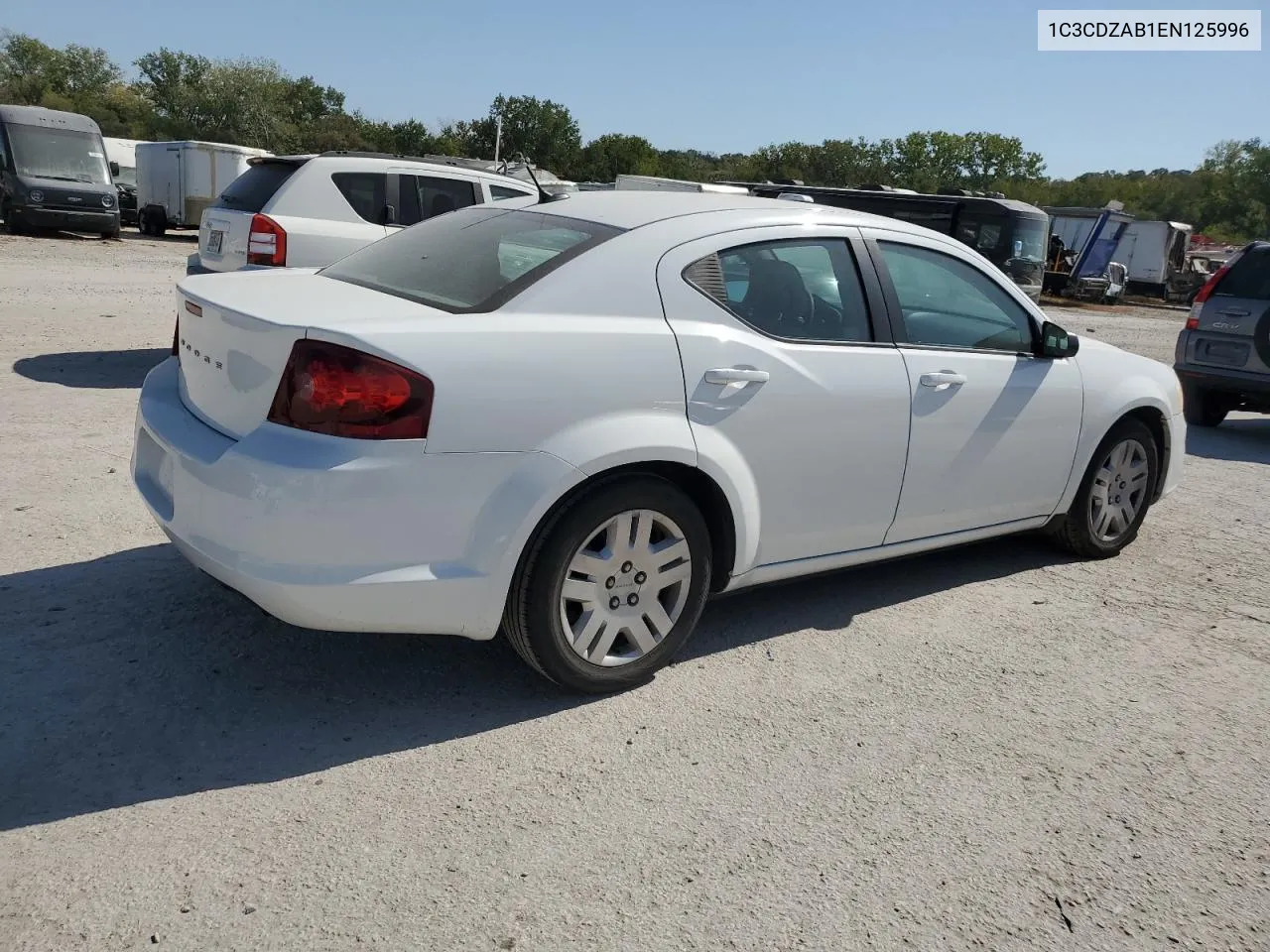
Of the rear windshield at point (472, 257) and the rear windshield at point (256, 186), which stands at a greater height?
the rear windshield at point (256, 186)

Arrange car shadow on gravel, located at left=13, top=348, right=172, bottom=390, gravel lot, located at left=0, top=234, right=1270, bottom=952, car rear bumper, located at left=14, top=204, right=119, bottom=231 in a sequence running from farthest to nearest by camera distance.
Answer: car rear bumper, located at left=14, top=204, right=119, bottom=231 → car shadow on gravel, located at left=13, top=348, right=172, bottom=390 → gravel lot, located at left=0, top=234, right=1270, bottom=952

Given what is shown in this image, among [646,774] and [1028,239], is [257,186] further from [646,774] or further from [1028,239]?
[1028,239]

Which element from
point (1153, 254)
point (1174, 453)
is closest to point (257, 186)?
point (1174, 453)

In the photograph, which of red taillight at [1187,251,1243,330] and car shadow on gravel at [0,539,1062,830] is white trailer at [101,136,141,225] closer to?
red taillight at [1187,251,1243,330]

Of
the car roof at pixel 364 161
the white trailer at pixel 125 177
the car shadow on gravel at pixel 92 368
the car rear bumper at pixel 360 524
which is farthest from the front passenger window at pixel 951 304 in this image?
the white trailer at pixel 125 177

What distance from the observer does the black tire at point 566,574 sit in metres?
3.44

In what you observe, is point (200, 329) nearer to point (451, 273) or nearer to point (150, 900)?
point (451, 273)

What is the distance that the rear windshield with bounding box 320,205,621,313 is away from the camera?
3652mm

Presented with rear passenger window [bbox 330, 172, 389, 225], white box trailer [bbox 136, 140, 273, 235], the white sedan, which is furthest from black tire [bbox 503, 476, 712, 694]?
white box trailer [bbox 136, 140, 273, 235]

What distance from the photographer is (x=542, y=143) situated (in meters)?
86.1

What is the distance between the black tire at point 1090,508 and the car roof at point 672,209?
1.60m

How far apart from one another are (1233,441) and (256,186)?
8.91 m

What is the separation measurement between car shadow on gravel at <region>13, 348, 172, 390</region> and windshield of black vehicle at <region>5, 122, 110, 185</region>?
56.0 ft

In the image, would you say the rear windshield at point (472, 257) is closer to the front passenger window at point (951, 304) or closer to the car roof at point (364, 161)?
the front passenger window at point (951, 304)
